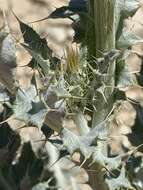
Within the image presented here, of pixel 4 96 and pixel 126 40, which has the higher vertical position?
pixel 126 40

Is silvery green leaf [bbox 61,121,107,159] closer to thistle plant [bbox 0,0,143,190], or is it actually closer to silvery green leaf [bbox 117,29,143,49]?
thistle plant [bbox 0,0,143,190]

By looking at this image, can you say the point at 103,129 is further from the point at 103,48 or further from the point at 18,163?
the point at 18,163

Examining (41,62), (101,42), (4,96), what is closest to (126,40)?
(101,42)

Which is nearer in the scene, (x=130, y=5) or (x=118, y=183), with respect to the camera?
(x=130, y=5)

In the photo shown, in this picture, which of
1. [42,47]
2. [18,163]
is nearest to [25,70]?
[18,163]

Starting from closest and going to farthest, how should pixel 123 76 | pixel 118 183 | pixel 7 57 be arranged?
pixel 7 57 < pixel 123 76 < pixel 118 183

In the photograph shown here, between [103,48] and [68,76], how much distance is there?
103mm

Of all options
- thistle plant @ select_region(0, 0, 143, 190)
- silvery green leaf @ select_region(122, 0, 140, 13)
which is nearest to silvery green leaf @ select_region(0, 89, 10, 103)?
thistle plant @ select_region(0, 0, 143, 190)

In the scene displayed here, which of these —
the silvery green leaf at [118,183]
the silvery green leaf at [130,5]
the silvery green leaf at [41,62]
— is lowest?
the silvery green leaf at [118,183]

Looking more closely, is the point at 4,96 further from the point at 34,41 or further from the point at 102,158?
the point at 102,158

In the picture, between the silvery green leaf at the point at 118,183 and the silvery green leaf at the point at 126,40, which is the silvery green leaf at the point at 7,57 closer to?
the silvery green leaf at the point at 126,40

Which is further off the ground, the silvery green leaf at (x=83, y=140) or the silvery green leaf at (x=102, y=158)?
the silvery green leaf at (x=83, y=140)

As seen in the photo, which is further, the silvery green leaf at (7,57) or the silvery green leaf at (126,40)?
the silvery green leaf at (126,40)

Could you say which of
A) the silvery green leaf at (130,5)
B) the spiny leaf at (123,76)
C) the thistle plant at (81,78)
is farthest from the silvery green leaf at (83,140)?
the silvery green leaf at (130,5)
